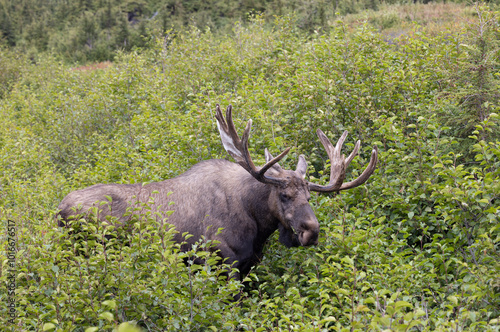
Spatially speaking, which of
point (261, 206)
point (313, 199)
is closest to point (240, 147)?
point (261, 206)

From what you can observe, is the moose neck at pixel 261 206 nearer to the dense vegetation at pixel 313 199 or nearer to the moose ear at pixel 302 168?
the dense vegetation at pixel 313 199

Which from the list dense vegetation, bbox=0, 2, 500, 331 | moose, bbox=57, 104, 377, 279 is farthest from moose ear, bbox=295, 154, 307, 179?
dense vegetation, bbox=0, 2, 500, 331

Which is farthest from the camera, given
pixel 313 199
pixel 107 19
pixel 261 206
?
pixel 107 19

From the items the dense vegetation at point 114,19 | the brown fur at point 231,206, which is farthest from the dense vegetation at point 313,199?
the dense vegetation at point 114,19

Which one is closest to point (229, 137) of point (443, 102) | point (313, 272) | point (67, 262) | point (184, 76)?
point (313, 272)

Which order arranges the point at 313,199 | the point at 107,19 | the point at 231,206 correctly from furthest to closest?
the point at 107,19 < the point at 313,199 < the point at 231,206

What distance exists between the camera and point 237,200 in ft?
23.6

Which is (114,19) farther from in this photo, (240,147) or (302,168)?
Result: (302,168)

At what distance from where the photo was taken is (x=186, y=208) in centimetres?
732

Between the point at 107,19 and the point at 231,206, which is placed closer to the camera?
the point at 231,206

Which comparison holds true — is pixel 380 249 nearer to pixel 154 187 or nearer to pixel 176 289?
pixel 176 289

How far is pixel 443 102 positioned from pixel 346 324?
15.8ft

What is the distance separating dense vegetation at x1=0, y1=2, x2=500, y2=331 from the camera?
16.4 ft

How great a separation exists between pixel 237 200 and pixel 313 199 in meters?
1.26
